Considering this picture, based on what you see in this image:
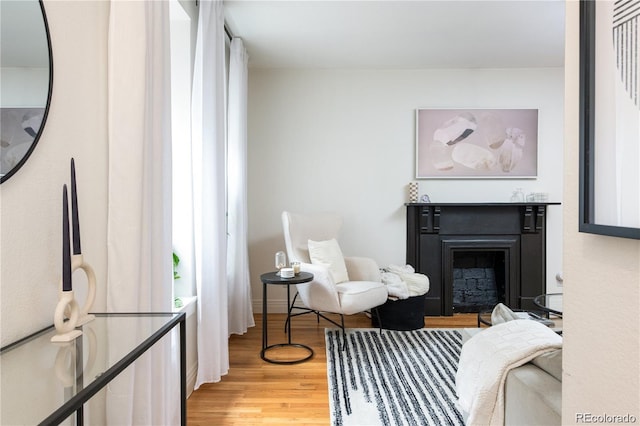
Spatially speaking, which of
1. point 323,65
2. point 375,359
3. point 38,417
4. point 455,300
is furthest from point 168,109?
point 455,300

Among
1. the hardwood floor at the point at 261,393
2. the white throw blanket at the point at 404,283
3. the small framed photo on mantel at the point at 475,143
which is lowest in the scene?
the hardwood floor at the point at 261,393

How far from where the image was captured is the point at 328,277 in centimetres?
324

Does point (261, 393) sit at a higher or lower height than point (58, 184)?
lower

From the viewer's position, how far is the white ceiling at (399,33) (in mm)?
3039

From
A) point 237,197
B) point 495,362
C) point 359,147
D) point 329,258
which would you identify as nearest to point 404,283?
point 329,258

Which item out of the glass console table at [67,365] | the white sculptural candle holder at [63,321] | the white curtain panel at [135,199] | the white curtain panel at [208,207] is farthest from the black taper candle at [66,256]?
the white curtain panel at [208,207]

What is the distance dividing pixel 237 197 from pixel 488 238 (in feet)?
8.67

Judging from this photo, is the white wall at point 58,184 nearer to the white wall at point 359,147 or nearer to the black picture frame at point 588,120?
the black picture frame at point 588,120

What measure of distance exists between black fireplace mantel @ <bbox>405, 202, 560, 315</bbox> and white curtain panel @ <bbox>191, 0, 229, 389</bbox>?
2339mm

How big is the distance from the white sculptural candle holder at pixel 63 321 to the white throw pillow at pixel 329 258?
2524mm

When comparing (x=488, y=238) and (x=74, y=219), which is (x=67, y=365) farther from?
(x=488, y=238)

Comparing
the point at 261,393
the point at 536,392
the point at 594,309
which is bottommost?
the point at 261,393

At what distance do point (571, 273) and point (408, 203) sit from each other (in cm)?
363

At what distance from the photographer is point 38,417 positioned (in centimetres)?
75
